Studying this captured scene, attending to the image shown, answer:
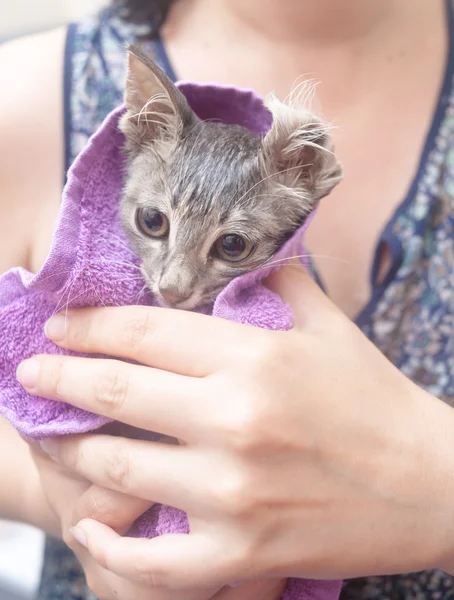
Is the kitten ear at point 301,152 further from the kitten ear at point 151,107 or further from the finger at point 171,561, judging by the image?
the finger at point 171,561

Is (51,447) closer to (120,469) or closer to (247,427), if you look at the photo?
(120,469)

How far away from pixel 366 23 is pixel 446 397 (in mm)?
703

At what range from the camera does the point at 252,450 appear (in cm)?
60

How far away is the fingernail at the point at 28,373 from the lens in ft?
2.27

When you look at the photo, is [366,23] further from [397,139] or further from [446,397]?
[446,397]

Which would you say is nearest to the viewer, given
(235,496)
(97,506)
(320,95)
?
(235,496)

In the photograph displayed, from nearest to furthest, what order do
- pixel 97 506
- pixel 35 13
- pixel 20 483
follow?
pixel 97 506, pixel 20 483, pixel 35 13

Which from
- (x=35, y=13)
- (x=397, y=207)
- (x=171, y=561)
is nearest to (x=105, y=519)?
(x=171, y=561)

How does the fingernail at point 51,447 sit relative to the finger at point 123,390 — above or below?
below

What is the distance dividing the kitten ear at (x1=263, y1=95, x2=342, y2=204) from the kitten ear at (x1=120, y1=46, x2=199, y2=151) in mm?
124

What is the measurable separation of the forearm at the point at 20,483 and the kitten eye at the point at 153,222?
0.38 meters

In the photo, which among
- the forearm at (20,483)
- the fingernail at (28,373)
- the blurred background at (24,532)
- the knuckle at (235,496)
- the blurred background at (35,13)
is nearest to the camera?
the knuckle at (235,496)

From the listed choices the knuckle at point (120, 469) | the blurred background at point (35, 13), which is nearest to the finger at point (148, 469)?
the knuckle at point (120, 469)

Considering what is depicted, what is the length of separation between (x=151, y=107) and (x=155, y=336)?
0.33 metres
